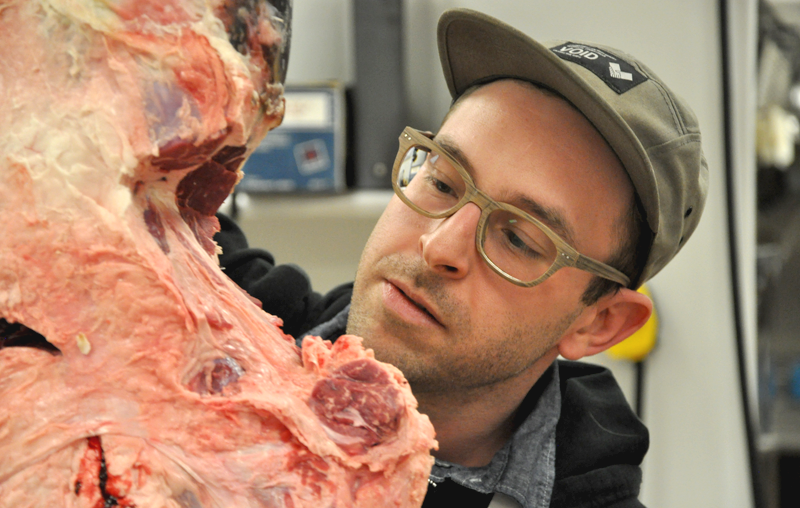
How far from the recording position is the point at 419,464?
39cm

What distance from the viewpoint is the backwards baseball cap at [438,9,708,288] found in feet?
2.44

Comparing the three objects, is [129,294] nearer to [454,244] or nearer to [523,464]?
[454,244]

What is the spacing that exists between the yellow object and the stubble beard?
81 centimetres

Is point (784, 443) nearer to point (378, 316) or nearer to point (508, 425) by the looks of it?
point (508, 425)

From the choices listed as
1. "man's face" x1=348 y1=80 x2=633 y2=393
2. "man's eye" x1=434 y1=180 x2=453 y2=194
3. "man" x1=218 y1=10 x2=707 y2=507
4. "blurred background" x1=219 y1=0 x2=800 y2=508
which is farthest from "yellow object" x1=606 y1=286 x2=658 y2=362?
"man's eye" x1=434 y1=180 x2=453 y2=194

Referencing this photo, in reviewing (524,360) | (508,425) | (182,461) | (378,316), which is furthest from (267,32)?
(508,425)

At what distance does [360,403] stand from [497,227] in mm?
390

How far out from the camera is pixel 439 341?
70 cm

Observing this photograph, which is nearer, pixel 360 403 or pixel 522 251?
pixel 360 403

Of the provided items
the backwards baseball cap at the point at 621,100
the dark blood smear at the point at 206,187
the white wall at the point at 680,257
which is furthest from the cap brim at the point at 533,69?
the white wall at the point at 680,257

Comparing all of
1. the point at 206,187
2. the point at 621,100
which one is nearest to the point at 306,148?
the point at 621,100

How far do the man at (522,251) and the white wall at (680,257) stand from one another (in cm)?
70

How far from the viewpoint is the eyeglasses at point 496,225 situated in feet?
2.40

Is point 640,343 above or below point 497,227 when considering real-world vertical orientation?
below
